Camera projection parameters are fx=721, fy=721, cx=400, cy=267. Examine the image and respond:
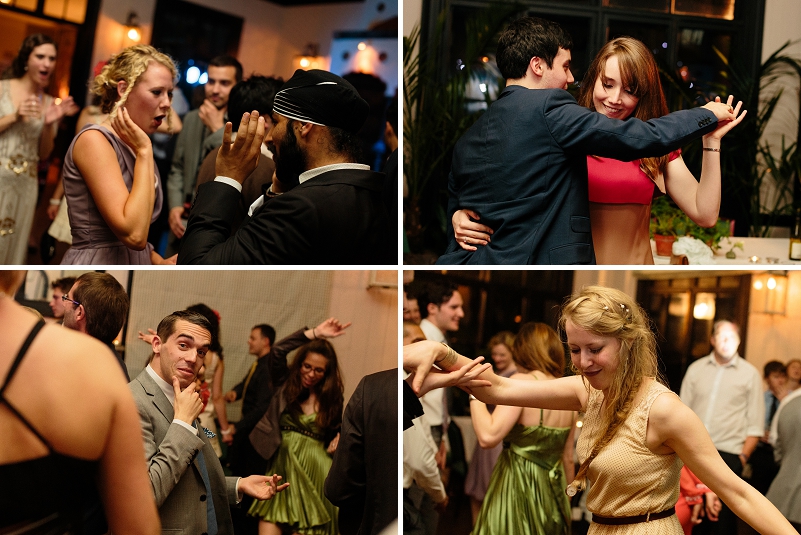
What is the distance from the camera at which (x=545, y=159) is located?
6.84 ft

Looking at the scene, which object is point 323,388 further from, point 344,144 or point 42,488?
point 42,488

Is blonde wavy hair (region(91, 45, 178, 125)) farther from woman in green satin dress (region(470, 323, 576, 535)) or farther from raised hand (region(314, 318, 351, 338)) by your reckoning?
woman in green satin dress (region(470, 323, 576, 535))

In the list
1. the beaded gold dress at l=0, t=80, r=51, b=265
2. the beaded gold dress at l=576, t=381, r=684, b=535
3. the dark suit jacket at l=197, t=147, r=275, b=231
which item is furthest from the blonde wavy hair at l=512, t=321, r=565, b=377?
the beaded gold dress at l=0, t=80, r=51, b=265

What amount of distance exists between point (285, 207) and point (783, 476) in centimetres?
239


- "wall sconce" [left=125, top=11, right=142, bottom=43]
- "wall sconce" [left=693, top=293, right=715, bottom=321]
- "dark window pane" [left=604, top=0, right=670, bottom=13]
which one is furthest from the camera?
"wall sconce" [left=125, top=11, right=142, bottom=43]

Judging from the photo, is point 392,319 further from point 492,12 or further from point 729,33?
point 729,33

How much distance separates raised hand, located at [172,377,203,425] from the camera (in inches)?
79.5

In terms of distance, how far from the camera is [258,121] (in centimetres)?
202

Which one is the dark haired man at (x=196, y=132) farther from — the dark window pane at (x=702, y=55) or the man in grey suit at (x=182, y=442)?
the dark window pane at (x=702, y=55)

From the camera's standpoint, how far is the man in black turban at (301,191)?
1.98 m

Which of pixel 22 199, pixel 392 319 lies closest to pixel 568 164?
pixel 392 319

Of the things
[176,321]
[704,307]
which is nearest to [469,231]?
[176,321]

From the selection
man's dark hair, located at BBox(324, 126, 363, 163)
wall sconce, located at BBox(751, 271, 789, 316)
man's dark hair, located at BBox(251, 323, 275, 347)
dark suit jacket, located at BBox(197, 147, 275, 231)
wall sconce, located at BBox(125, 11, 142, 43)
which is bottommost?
man's dark hair, located at BBox(251, 323, 275, 347)

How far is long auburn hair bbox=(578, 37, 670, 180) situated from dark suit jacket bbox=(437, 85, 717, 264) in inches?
9.0
